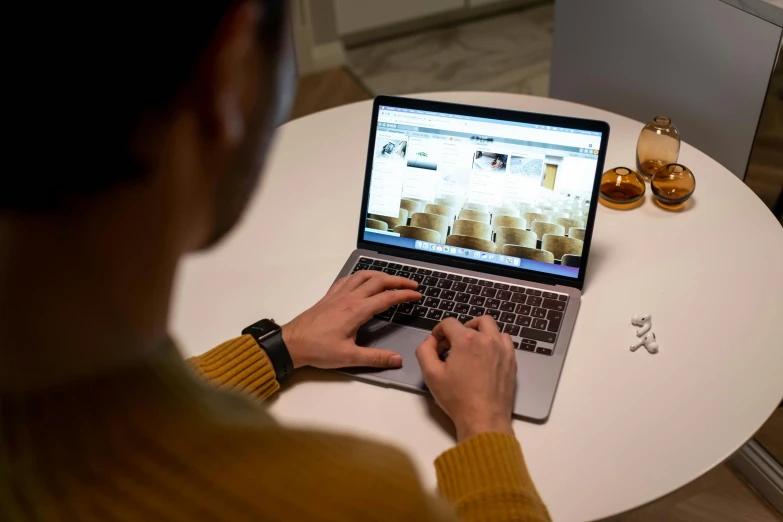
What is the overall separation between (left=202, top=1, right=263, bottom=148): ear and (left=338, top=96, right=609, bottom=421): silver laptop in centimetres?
63

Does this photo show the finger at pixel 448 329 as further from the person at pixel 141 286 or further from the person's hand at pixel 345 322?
the person at pixel 141 286

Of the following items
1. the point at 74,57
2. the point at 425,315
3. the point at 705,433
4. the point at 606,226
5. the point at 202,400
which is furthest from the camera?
the point at 606,226

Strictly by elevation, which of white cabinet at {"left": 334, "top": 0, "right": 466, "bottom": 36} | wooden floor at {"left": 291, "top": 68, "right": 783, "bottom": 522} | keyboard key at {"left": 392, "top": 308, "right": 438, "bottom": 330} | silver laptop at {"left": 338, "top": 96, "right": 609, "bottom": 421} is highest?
white cabinet at {"left": 334, "top": 0, "right": 466, "bottom": 36}

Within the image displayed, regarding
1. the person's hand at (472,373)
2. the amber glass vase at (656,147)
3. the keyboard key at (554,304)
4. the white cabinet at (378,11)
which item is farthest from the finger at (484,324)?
the white cabinet at (378,11)

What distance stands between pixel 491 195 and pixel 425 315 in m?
0.21

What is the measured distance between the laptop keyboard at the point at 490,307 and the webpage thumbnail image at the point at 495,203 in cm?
6

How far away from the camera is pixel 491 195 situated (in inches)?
43.7

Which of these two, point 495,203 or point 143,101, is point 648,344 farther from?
point 143,101

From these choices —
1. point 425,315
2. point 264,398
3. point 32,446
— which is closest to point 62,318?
point 32,446

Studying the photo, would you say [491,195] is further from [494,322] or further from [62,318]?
[62,318]

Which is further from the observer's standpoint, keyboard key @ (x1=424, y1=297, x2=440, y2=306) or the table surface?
keyboard key @ (x1=424, y1=297, x2=440, y2=306)

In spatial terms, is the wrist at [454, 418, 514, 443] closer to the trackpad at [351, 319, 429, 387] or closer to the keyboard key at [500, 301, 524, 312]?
the trackpad at [351, 319, 429, 387]

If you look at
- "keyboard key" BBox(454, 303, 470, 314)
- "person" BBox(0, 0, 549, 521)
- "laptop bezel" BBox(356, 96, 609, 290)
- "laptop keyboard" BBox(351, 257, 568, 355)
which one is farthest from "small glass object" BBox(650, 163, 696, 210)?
"person" BBox(0, 0, 549, 521)

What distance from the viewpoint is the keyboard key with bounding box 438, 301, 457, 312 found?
106cm
